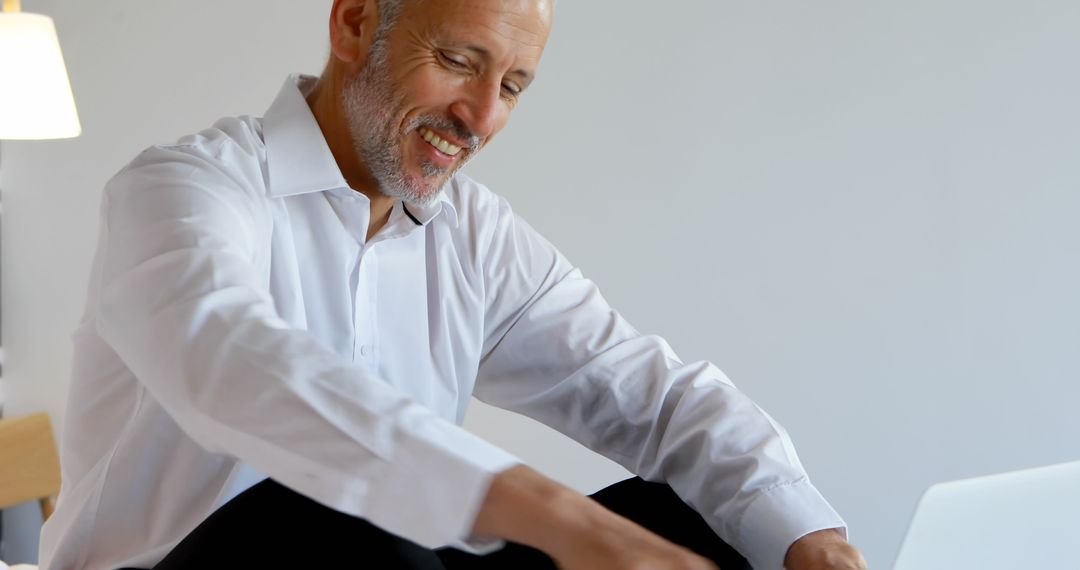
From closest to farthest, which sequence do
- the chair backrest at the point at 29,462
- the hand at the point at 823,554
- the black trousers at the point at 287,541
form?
the black trousers at the point at 287,541 → the hand at the point at 823,554 → the chair backrest at the point at 29,462

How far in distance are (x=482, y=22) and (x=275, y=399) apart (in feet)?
2.14

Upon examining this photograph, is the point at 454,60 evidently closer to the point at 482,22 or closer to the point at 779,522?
the point at 482,22

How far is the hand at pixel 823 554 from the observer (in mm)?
1312

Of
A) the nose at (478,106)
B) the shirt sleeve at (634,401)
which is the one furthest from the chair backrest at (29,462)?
the nose at (478,106)

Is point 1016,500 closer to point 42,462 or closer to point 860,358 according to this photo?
point 860,358

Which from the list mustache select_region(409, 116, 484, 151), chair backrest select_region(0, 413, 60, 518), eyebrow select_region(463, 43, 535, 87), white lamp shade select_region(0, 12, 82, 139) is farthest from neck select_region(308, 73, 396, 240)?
chair backrest select_region(0, 413, 60, 518)

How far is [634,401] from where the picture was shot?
1610 millimetres

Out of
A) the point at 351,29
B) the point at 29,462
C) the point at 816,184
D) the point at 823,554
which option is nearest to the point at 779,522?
the point at 823,554

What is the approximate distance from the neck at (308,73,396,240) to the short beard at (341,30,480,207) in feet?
0.06

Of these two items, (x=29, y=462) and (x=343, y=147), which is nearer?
(x=343, y=147)

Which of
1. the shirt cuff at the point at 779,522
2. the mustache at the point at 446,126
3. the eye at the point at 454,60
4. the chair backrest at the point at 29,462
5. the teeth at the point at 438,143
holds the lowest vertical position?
the chair backrest at the point at 29,462

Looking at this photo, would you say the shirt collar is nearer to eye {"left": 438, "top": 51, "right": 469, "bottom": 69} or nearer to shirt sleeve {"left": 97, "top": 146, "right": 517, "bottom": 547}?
eye {"left": 438, "top": 51, "right": 469, "bottom": 69}

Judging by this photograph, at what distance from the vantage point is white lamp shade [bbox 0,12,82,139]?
2244mm

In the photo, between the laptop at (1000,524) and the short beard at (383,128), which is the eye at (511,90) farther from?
the laptop at (1000,524)
